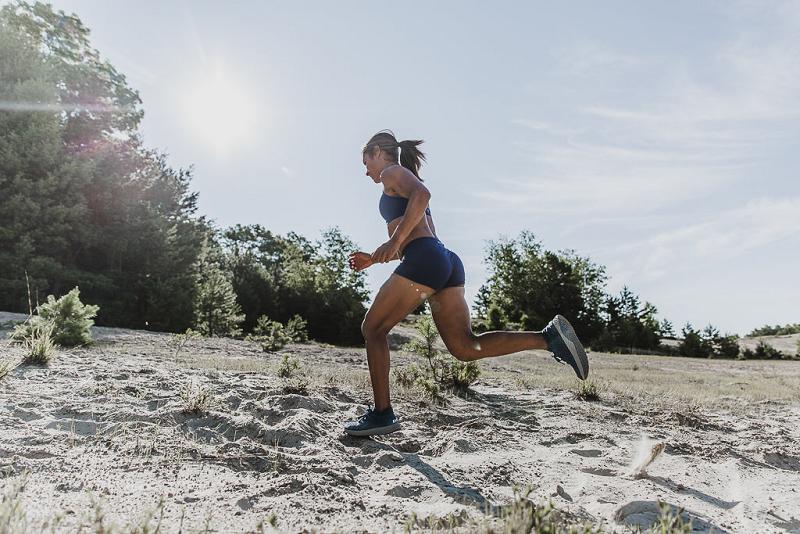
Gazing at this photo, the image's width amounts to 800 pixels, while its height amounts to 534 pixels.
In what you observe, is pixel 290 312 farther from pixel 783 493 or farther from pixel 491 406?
pixel 783 493

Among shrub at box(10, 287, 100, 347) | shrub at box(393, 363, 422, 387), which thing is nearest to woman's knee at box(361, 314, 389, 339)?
shrub at box(393, 363, 422, 387)

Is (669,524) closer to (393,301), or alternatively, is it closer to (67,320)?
(393,301)

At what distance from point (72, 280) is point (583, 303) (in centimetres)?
2684

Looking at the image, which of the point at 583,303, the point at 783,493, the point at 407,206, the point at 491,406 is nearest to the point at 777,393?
the point at 491,406

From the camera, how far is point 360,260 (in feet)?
11.3

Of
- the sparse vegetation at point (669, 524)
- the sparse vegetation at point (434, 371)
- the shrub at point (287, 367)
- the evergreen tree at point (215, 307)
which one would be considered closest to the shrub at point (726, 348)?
the evergreen tree at point (215, 307)

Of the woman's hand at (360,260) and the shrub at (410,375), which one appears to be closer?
the woman's hand at (360,260)

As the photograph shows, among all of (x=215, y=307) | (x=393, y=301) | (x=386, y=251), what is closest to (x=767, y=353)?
(x=215, y=307)

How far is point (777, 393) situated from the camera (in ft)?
24.8

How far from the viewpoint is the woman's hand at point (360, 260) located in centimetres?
340

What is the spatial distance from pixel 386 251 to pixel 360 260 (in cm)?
29

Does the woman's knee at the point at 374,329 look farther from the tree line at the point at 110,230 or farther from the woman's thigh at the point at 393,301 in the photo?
the tree line at the point at 110,230

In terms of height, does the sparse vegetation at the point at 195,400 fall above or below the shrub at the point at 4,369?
below

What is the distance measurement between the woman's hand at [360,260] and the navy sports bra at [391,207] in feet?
1.08
